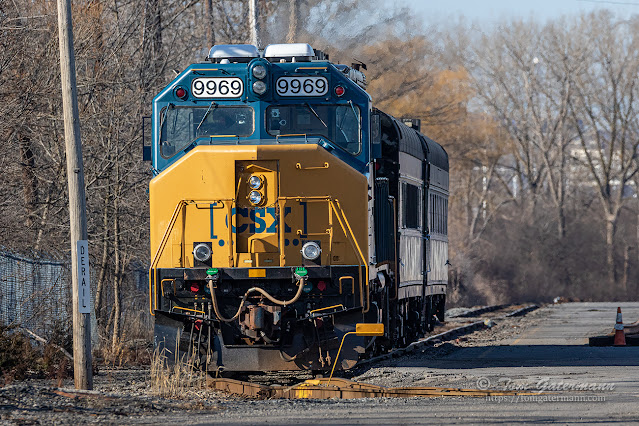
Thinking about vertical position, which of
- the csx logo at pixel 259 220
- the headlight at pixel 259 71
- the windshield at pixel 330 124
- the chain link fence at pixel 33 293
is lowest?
the chain link fence at pixel 33 293

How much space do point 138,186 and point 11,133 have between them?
3.37 metres

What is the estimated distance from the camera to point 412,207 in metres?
17.5

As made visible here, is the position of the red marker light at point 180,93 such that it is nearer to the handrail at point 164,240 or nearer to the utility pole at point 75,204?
the utility pole at point 75,204

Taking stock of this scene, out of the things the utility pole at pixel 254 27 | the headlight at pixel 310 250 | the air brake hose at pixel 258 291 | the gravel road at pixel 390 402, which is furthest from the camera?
the utility pole at pixel 254 27

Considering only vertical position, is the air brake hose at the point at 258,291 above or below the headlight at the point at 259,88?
below

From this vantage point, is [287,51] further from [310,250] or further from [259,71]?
[310,250]

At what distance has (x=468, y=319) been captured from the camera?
3269cm

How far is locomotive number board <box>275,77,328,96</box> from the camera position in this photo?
13406 mm

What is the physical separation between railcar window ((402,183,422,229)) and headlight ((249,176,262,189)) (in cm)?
405

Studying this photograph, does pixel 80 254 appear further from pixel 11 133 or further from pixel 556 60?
pixel 556 60

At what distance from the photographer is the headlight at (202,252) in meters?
12.8

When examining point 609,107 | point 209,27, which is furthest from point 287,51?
point 609,107

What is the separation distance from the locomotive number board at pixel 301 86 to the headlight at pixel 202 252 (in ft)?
7.52

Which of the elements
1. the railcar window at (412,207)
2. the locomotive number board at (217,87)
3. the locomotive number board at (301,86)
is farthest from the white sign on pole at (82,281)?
the railcar window at (412,207)
